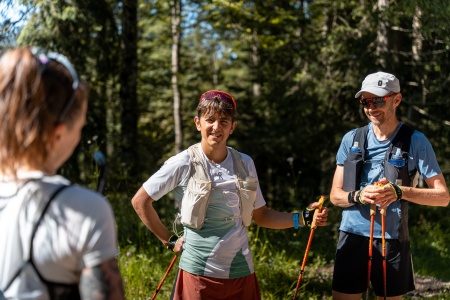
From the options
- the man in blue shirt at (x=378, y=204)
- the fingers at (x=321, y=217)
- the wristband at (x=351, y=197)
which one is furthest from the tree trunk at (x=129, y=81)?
the fingers at (x=321, y=217)

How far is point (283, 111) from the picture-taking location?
520 inches

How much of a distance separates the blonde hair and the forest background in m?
3.95

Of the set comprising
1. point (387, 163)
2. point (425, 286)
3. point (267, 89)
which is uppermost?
point (267, 89)

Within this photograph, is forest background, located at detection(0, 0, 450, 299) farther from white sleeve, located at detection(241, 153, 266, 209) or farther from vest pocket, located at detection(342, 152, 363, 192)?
white sleeve, located at detection(241, 153, 266, 209)

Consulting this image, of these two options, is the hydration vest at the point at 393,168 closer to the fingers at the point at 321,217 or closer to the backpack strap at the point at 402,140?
the backpack strap at the point at 402,140

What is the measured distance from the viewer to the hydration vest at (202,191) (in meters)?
3.23

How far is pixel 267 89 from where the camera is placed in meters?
14.3

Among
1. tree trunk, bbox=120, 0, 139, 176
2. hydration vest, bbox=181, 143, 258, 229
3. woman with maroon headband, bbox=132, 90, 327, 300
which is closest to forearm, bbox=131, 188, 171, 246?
woman with maroon headband, bbox=132, 90, 327, 300

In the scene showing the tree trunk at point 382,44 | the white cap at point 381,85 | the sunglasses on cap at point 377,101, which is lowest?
the sunglasses on cap at point 377,101

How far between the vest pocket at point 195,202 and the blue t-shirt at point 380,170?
119 cm

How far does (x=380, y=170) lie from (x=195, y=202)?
135 cm

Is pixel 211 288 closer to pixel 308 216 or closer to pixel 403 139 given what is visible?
pixel 308 216

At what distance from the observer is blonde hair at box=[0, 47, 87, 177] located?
156 cm

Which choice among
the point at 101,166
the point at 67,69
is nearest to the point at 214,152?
the point at 101,166
